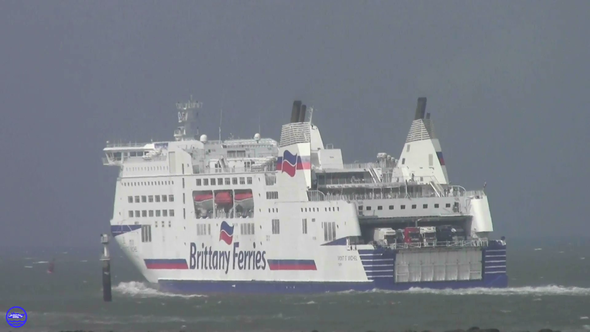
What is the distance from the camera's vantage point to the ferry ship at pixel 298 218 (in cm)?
4588

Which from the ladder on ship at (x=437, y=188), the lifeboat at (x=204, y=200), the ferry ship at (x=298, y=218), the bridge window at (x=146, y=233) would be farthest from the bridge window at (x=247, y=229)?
the ladder on ship at (x=437, y=188)

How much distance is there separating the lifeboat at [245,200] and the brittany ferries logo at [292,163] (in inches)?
86.7

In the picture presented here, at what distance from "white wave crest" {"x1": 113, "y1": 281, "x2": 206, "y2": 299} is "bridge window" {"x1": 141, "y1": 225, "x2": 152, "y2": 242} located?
2180 mm

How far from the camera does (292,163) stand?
157ft

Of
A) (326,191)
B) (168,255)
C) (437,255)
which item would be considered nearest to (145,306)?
(168,255)

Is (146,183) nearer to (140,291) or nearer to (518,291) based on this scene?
(140,291)

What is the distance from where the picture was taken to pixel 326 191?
159ft

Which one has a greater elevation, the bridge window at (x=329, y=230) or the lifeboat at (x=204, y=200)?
the lifeboat at (x=204, y=200)

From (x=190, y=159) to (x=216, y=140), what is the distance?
2.81 metres

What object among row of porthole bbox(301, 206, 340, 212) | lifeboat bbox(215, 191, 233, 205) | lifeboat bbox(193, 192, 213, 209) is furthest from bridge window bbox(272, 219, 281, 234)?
lifeboat bbox(193, 192, 213, 209)

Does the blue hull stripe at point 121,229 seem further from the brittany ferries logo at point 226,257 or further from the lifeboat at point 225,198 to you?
the lifeboat at point 225,198

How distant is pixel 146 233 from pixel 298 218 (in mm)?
8013

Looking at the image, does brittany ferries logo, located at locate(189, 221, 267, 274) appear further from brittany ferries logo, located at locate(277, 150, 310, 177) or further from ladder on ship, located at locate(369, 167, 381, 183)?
ladder on ship, located at locate(369, 167, 381, 183)

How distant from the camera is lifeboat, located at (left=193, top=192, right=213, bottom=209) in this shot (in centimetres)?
5081
